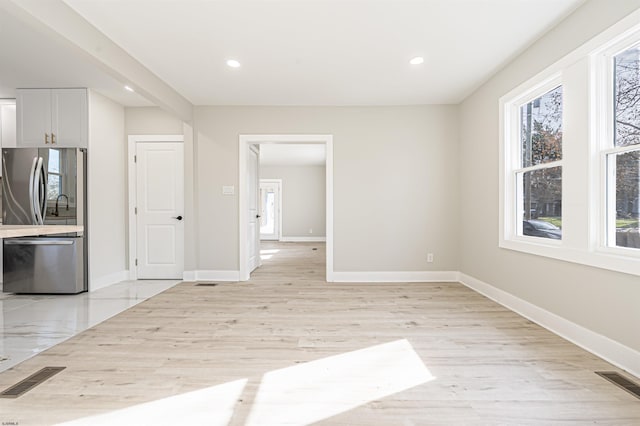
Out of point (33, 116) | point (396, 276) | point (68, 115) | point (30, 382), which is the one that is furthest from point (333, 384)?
point (33, 116)

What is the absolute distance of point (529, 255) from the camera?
3.04 meters

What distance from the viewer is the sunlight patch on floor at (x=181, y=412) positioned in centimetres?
156

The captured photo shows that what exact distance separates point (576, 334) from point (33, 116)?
6318 millimetres

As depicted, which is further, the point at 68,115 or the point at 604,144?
the point at 68,115

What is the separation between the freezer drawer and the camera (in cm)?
387

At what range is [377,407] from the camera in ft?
5.55

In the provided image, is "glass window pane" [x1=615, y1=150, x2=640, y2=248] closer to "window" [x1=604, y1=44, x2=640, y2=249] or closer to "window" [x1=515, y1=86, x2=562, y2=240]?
"window" [x1=604, y1=44, x2=640, y2=249]

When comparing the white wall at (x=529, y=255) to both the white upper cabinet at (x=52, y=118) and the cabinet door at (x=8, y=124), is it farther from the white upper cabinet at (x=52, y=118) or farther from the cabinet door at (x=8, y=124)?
the cabinet door at (x=8, y=124)

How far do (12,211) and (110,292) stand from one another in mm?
1488

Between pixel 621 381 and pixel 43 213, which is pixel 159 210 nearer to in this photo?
pixel 43 213

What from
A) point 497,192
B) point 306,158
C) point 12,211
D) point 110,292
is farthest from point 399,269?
point 306,158

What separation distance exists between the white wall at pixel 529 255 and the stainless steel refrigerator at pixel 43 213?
200 inches

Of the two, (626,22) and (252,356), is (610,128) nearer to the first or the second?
(626,22)

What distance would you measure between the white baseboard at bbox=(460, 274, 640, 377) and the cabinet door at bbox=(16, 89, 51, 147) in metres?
5.88
